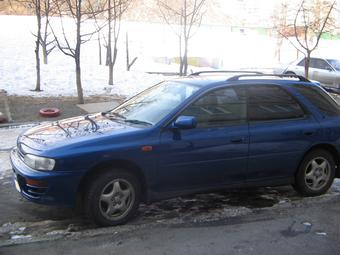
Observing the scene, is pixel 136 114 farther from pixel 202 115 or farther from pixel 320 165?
pixel 320 165

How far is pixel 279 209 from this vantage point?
5449 millimetres

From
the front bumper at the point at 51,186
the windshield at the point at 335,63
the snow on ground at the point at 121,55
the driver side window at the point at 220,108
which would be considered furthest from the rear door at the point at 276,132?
the windshield at the point at 335,63

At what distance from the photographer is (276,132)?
5.46m

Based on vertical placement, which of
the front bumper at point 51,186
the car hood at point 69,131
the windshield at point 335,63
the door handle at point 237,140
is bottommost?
the front bumper at point 51,186

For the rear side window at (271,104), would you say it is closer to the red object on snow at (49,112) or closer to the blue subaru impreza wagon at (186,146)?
the blue subaru impreza wagon at (186,146)

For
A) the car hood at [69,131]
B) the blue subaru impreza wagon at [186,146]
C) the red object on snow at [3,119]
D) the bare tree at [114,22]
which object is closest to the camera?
the blue subaru impreza wagon at [186,146]

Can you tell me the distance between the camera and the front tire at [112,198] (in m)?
4.61

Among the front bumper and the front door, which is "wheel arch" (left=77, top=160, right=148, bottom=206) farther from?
the front door

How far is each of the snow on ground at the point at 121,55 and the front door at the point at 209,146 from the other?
9.17 metres

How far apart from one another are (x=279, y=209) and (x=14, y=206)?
3.00 meters

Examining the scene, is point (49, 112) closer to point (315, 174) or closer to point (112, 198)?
point (112, 198)

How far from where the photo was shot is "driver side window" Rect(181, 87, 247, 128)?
5121 mm

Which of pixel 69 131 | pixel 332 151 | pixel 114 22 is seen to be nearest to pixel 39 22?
pixel 114 22

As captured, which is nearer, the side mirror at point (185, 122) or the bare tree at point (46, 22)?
the side mirror at point (185, 122)
